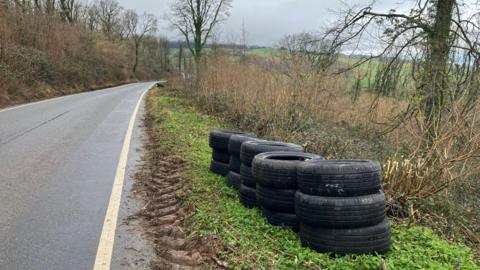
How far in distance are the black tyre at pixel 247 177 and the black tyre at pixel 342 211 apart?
1.47 metres

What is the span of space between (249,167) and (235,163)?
34.9 inches

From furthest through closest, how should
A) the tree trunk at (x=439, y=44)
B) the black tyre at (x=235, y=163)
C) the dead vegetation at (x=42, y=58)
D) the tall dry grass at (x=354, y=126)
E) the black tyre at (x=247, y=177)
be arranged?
the dead vegetation at (x=42, y=58), the tree trunk at (x=439, y=44), the black tyre at (x=235, y=163), the tall dry grass at (x=354, y=126), the black tyre at (x=247, y=177)

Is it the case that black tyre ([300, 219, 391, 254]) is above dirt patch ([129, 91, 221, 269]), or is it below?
above

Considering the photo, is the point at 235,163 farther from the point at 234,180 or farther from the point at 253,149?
the point at 253,149

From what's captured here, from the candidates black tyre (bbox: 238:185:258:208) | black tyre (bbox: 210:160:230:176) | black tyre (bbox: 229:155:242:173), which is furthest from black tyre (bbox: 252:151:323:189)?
black tyre (bbox: 210:160:230:176)

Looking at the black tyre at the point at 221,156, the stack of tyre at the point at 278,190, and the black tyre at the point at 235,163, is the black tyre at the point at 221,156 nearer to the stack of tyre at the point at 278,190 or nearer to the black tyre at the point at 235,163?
the black tyre at the point at 235,163

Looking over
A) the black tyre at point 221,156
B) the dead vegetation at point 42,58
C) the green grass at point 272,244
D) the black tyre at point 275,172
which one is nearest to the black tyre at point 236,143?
the black tyre at point 221,156

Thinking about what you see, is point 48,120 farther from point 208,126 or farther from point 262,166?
point 262,166

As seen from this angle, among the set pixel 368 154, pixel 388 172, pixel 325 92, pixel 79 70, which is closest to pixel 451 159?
pixel 388 172

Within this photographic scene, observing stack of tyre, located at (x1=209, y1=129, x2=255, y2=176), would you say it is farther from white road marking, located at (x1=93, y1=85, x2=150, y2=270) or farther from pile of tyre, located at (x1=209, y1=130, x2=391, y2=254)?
pile of tyre, located at (x1=209, y1=130, x2=391, y2=254)

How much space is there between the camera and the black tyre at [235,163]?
23.4 feet

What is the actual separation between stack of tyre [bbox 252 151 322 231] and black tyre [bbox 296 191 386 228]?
1.70 feet

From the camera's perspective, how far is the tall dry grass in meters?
6.59

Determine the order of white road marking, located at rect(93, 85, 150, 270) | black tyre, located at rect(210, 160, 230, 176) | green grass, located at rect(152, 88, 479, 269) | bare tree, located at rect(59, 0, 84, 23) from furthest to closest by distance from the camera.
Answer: bare tree, located at rect(59, 0, 84, 23), black tyre, located at rect(210, 160, 230, 176), white road marking, located at rect(93, 85, 150, 270), green grass, located at rect(152, 88, 479, 269)
